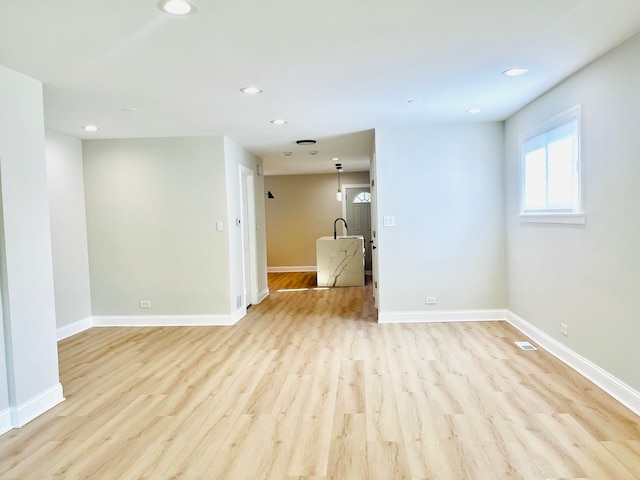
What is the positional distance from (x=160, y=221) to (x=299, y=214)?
526cm

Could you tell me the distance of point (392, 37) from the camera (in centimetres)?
246

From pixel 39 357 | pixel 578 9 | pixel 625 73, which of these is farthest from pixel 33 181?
pixel 625 73

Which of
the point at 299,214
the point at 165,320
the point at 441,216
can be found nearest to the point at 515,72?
the point at 441,216

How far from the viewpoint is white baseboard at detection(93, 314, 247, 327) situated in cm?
533

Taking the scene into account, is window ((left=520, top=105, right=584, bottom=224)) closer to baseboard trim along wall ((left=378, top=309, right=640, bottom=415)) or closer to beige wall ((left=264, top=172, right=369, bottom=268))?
baseboard trim along wall ((left=378, top=309, right=640, bottom=415))

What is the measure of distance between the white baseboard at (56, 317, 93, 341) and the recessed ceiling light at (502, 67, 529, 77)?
5204 millimetres

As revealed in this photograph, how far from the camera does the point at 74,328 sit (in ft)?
16.8

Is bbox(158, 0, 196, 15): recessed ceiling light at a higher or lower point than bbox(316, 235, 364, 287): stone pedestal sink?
higher

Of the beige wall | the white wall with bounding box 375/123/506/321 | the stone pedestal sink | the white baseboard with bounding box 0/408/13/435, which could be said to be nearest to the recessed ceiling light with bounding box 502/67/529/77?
the white wall with bounding box 375/123/506/321

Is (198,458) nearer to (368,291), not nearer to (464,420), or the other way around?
(464,420)

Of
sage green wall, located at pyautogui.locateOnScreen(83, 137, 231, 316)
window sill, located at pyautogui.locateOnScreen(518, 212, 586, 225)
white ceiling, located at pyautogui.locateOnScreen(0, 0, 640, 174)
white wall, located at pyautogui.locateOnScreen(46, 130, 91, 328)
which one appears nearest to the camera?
white ceiling, located at pyautogui.locateOnScreen(0, 0, 640, 174)

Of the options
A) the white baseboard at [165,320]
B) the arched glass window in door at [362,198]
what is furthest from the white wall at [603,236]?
the arched glass window in door at [362,198]

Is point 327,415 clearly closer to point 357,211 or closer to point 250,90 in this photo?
point 250,90

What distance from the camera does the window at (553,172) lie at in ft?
11.0
